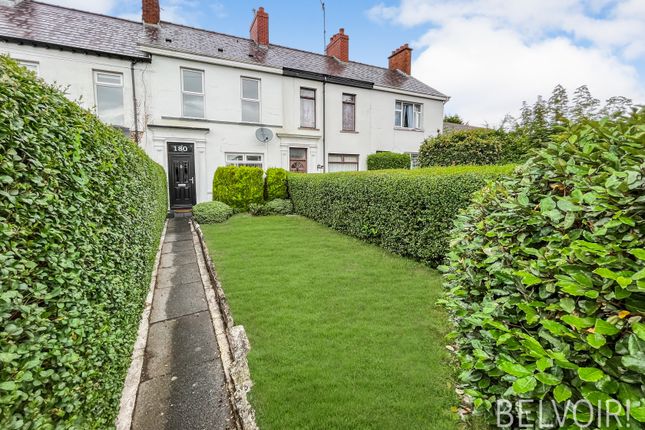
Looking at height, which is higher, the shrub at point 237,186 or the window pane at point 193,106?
the window pane at point 193,106

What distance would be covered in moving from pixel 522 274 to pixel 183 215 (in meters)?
13.2

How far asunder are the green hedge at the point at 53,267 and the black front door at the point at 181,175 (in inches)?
444

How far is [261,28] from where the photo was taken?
651 inches

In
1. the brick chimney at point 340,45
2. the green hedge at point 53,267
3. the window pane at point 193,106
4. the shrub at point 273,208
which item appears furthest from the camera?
the brick chimney at point 340,45

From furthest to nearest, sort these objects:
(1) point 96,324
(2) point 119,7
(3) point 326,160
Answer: (3) point 326,160 < (2) point 119,7 < (1) point 96,324

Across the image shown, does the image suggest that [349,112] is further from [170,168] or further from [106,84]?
[106,84]

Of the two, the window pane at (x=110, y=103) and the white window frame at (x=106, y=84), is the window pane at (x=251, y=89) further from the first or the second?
the window pane at (x=110, y=103)

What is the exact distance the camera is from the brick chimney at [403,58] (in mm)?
20641

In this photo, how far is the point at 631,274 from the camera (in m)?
1.04

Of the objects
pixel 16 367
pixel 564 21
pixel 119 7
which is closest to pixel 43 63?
pixel 119 7

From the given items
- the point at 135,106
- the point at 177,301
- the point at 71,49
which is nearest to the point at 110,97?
the point at 135,106

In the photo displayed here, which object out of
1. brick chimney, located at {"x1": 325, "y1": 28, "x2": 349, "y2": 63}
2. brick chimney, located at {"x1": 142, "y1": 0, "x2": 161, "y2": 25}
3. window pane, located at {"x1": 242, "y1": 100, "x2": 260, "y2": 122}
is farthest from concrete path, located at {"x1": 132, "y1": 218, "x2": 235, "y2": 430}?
brick chimney, located at {"x1": 325, "y1": 28, "x2": 349, "y2": 63}

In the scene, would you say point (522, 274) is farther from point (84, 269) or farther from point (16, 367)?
point (84, 269)

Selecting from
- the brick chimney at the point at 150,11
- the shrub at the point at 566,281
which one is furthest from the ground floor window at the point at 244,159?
the shrub at the point at 566,281
